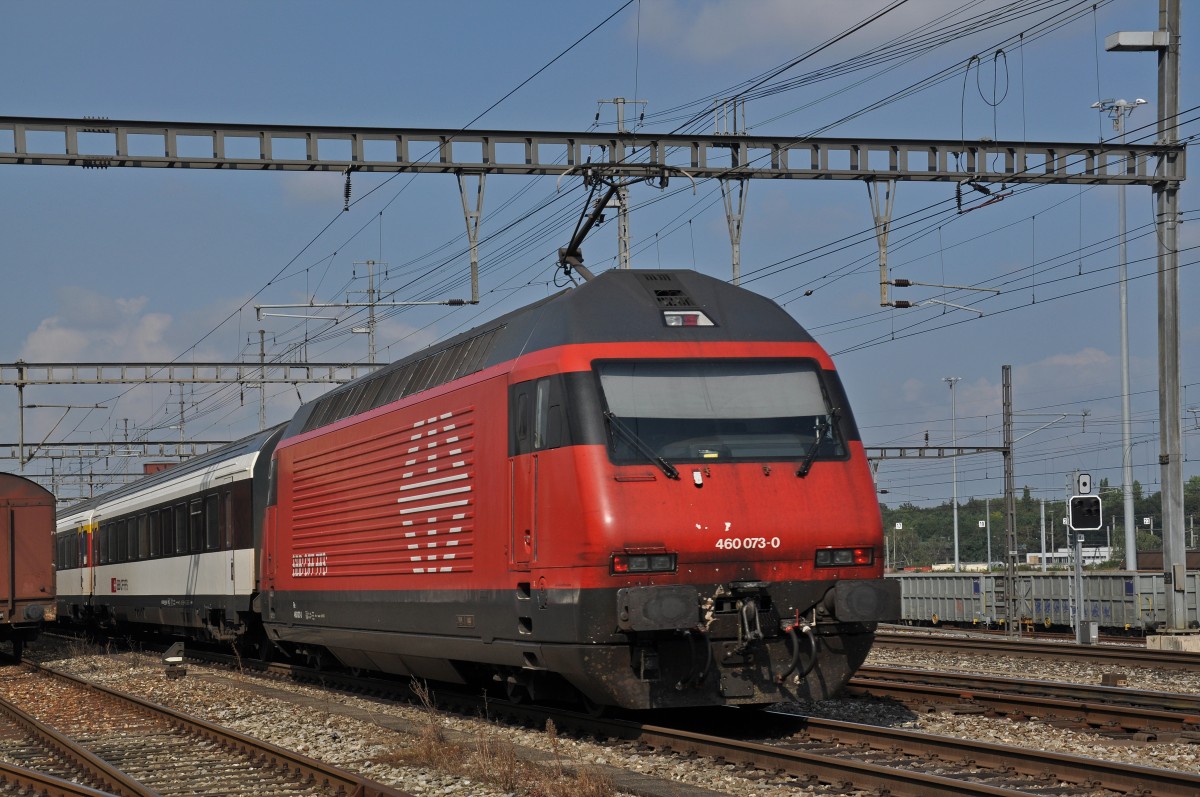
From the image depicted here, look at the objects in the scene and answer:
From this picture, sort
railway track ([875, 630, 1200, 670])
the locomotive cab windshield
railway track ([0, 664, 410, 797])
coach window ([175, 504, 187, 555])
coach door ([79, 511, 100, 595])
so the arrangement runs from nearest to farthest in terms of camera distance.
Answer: railway track ([0, 664, 410, 797]) < the locomotive cab windshield < railway track ([875, 630, 1200, 670]) < coach window ([175, 504, 187, 555]) < coach door ([79, 511, 100, 595])

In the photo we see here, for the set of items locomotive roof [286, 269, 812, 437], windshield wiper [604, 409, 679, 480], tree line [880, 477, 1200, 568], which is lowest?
tree line [880, 477, 1200, 568]

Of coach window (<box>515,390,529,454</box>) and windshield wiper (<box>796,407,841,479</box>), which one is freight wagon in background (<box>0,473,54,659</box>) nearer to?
coach window (<box>515,390,529,454</box>)

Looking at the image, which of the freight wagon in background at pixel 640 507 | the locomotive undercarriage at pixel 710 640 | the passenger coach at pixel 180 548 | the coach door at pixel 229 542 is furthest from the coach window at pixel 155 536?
the locomotive undercarriage at pixel 710 640

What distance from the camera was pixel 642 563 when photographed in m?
11.5

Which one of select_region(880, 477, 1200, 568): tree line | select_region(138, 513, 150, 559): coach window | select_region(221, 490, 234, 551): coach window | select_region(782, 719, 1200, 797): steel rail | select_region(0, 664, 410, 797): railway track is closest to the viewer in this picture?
select_region(782, 719, 1200, 797): steel rail

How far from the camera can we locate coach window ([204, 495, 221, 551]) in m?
24.8

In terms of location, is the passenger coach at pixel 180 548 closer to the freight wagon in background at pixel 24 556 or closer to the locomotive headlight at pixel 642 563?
the freight wagon in background at pixel 24 556

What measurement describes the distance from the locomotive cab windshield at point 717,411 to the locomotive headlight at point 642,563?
0.78m

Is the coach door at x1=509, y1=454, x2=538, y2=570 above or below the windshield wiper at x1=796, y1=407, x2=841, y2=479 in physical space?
below

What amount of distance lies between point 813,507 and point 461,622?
3.75 metres

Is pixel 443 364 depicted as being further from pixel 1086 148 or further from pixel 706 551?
pixel 1086 148

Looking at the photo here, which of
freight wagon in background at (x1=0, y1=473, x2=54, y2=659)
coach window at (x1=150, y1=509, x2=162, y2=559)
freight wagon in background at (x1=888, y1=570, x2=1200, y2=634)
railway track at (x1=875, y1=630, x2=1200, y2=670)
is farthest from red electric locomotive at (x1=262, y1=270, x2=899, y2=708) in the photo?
freight wagon in background at (x1=888, y1=570, x2=1200, y2=634)

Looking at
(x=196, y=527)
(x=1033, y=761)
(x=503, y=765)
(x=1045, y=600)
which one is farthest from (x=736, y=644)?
(x=1045, y=600)

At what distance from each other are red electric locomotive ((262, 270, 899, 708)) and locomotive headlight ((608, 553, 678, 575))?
0.01 m
